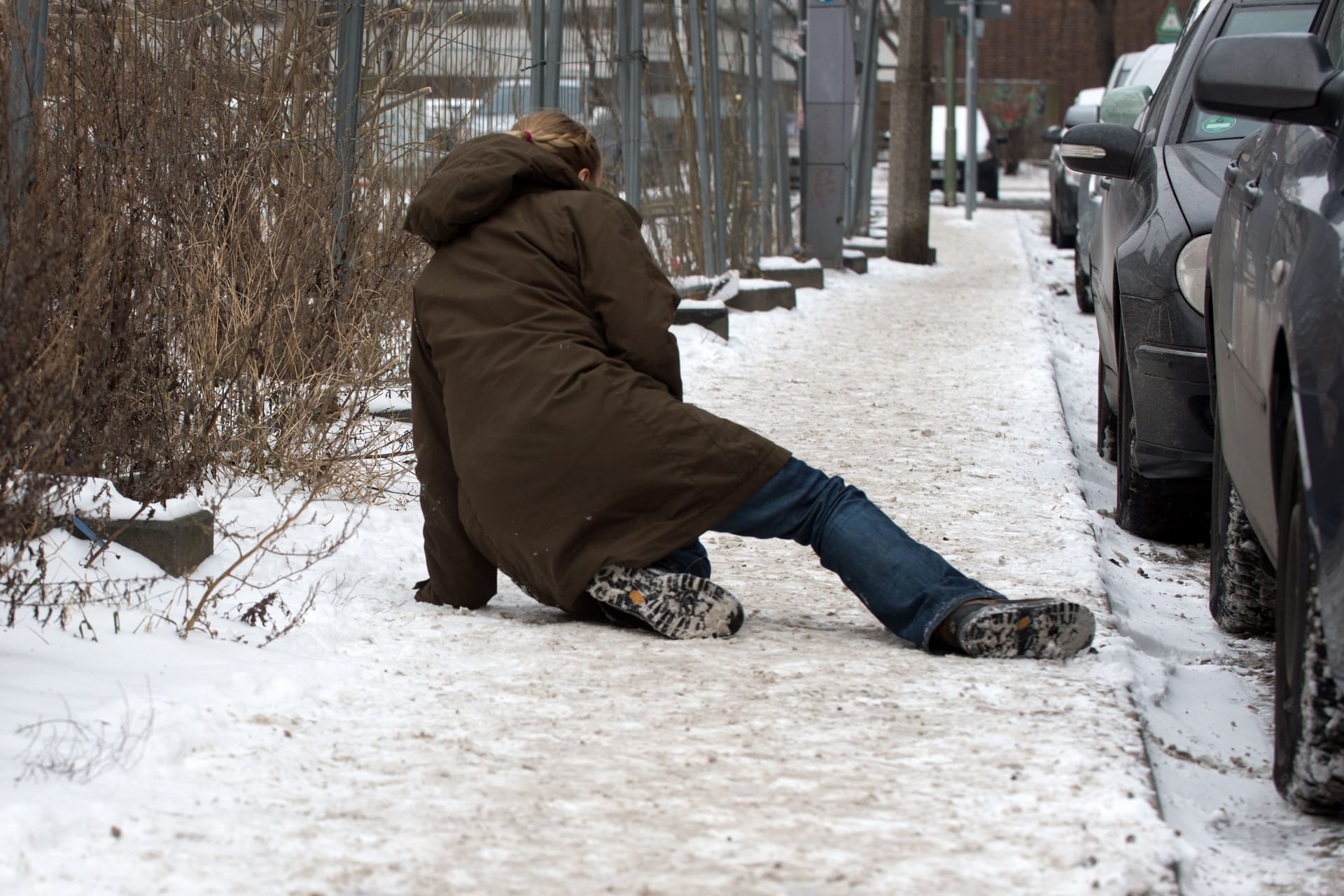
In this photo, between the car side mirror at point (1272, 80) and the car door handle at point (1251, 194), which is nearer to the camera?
the car side mirror at point (1272, 80)

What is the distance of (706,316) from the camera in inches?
394

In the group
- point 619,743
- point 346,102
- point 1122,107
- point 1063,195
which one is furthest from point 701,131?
point 619,743

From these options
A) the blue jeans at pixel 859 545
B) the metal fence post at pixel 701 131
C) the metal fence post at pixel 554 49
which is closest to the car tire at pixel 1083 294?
the metal fence post at pixel 701 131

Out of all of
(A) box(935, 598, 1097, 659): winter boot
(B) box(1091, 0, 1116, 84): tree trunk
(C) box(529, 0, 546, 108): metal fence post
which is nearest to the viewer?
(A) box(935, 598, 1097, 659): winter boot

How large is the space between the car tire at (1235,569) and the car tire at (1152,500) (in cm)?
100

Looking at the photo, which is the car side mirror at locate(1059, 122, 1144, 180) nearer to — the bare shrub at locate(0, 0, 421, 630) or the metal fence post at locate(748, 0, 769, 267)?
the bare shrub at locate(0, 0, 421, 630)

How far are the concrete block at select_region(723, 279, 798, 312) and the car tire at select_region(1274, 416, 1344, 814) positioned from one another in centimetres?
893

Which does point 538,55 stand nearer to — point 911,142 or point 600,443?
point 600,443

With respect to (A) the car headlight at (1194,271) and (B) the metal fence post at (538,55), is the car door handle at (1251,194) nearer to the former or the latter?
(A) the car headlight at (1194,271)

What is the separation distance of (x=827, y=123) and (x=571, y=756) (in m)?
12.6

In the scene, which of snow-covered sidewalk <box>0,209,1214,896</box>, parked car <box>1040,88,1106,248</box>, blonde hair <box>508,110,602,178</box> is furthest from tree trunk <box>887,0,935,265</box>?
blonde hair <box>508,110,602,178</box>

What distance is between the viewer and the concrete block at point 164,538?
414cm

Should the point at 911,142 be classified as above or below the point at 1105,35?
below

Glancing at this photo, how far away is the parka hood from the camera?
3922mm
